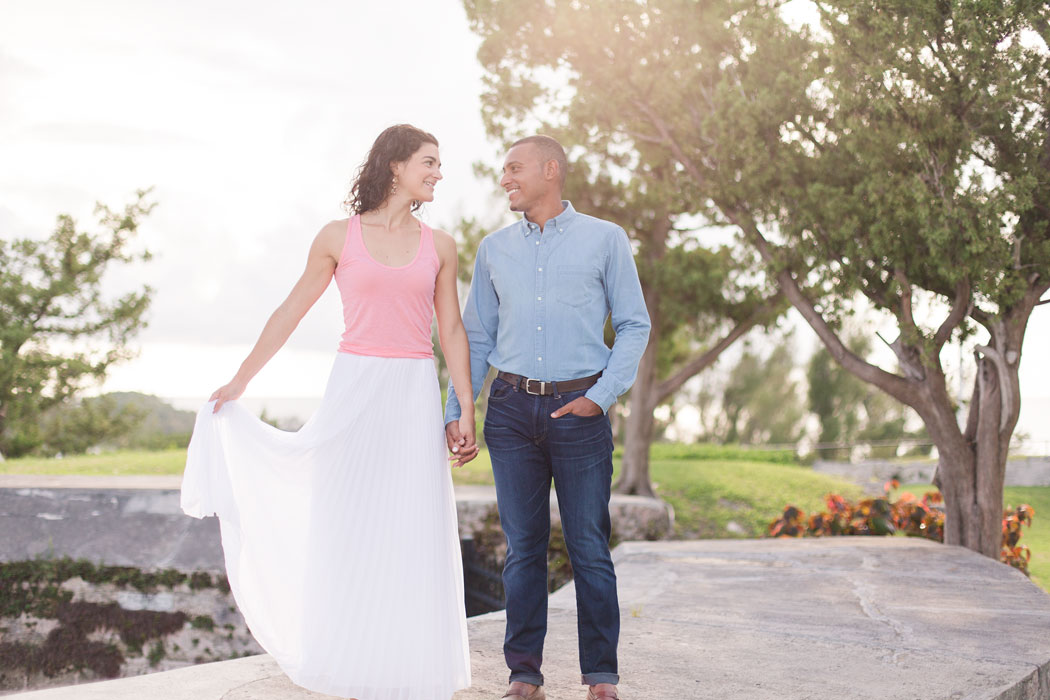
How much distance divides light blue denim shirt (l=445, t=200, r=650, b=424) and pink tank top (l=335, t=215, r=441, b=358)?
320 mm

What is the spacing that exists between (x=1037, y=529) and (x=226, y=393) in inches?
403

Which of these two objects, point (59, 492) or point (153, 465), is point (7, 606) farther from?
point (153, 465)

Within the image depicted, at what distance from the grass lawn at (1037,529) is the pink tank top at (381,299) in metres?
6.94

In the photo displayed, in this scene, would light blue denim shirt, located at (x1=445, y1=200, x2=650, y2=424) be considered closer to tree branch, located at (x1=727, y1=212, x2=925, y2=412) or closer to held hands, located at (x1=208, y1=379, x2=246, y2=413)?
held hands, located at (x1=208, y1=379, x2=246, y2=413)

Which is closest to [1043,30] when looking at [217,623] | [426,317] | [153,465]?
[426,317]

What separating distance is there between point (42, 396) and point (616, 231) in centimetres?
1815

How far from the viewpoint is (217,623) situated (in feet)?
25.3

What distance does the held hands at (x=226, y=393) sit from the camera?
11.2 feet

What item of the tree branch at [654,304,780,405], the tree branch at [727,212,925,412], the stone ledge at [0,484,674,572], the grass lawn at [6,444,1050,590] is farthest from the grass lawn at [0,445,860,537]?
the tree branch at [727,212,925,412]

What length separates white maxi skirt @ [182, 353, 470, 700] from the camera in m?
3.21

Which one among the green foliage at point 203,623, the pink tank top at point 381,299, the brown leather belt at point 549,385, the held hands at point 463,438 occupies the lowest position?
the green foliage at point 203,623

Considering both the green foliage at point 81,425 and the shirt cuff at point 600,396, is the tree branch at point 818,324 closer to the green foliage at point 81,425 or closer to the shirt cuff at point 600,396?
the shirt cuff at point 600,396

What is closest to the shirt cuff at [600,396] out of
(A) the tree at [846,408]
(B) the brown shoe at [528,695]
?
(B) the brown shoe at [528,695]

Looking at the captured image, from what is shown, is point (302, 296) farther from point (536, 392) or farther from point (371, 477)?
point (536, 392)
